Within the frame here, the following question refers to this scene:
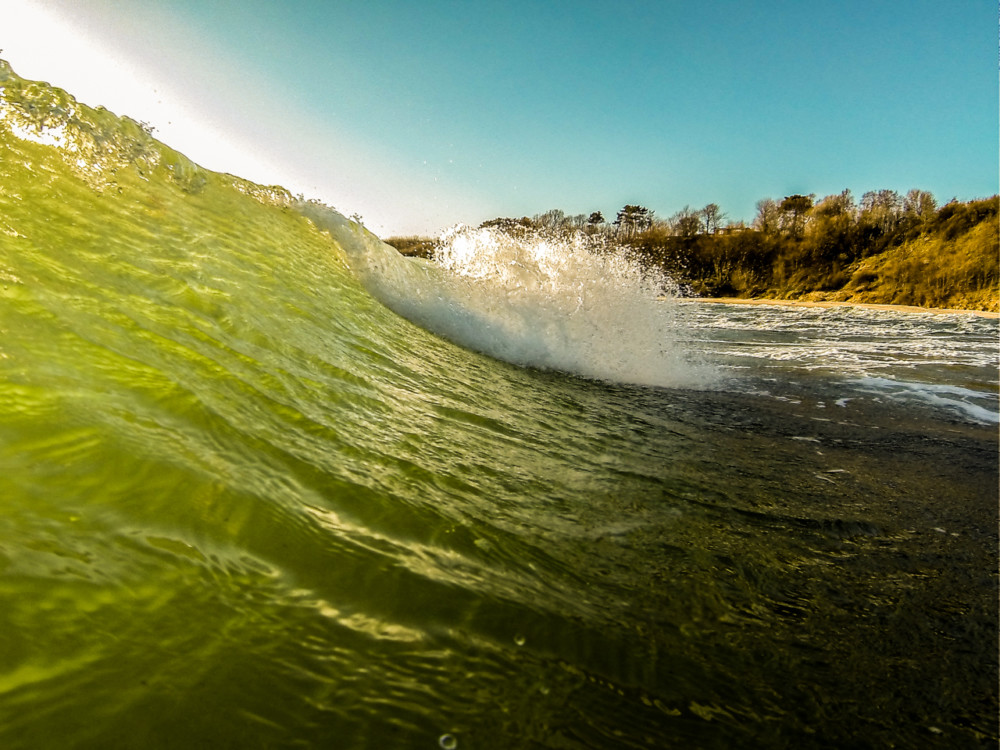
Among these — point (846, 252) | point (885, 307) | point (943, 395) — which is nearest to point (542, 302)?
point (943, 395)

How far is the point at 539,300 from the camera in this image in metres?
7.21

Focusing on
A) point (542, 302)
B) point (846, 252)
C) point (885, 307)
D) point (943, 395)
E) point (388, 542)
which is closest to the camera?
point (388, 542)

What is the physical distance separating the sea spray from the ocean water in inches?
92.2

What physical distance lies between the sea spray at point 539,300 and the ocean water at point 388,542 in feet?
7.68

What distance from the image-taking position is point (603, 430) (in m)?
3.50

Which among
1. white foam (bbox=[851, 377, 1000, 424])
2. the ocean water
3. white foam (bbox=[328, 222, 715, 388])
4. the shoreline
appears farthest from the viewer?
the shoreline

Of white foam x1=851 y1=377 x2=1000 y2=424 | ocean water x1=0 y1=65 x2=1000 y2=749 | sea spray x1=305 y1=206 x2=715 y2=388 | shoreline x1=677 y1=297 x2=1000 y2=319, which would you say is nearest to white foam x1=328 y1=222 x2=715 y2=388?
sea spray x1=305 y1=206 x2=715 y2=388

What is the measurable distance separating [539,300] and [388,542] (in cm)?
600

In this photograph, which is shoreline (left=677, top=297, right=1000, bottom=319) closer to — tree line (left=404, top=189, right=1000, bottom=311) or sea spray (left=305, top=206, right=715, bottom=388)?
tree line (left=404, top=189, right=1000, bottom=311)

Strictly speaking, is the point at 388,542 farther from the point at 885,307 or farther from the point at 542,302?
the point at 885,307

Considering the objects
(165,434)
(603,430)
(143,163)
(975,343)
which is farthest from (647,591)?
(975,343)

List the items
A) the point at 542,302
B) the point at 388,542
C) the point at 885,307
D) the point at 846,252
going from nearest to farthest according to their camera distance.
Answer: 1. the point at 388,542
2. the point at 542,302
3. the point at 885,307
4. the point at 846,252

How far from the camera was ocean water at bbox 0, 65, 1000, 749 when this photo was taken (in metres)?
0.94

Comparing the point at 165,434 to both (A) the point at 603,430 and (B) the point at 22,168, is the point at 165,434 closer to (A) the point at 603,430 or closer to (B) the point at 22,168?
(A) the point at 603,430
